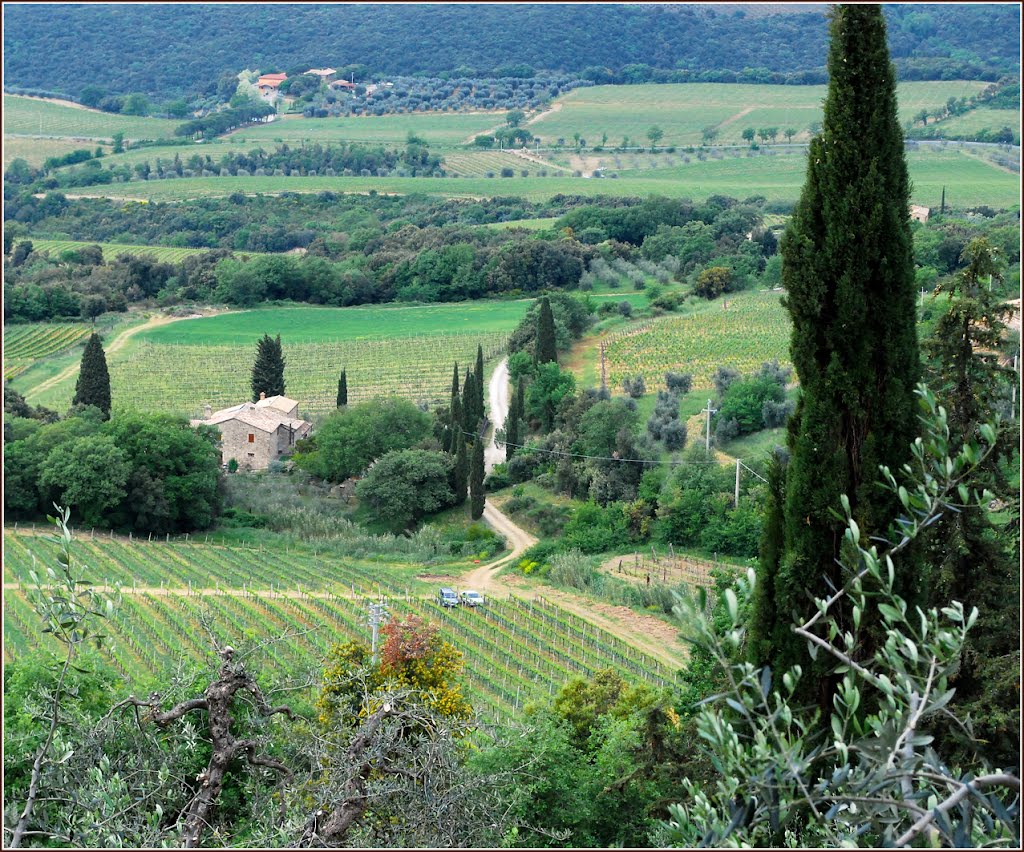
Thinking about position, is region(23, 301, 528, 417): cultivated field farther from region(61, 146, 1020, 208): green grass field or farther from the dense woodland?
region(61, 146, 1020, 208): green grass field

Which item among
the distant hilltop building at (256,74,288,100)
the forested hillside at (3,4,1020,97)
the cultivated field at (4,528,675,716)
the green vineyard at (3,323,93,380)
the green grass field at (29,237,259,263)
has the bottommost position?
the cultivated field at (4,528,675,716)

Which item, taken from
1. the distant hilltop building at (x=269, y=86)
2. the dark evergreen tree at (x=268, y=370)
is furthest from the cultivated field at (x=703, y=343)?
the distant hilltop building at (x=269, y=86)

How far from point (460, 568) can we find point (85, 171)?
77336mm

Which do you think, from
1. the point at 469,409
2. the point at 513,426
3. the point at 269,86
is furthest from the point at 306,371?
the point at 269,86

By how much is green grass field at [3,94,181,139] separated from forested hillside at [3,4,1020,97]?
2364 mm

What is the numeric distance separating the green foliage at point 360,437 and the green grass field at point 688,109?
7180 centimetres

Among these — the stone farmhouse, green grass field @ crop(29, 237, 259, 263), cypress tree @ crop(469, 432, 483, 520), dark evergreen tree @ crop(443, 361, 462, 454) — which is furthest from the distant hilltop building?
cypress tree @ crop(469, 432, 483, 520)

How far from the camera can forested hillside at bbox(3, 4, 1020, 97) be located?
4567 inches

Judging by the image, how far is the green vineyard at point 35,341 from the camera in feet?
167

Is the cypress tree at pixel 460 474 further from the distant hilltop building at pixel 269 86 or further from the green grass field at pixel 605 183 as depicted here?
the distant hilltop building at pixel 269 86

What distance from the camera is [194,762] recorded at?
9961 millimetres

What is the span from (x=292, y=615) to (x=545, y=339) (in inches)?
830

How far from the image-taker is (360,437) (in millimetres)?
38281

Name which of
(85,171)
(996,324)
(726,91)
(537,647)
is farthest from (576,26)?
Answer: (996,324)
